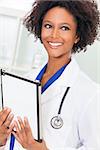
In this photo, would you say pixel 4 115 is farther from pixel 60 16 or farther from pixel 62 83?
pixel 60 16

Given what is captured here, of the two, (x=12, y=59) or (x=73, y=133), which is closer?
(x=73, y=133)

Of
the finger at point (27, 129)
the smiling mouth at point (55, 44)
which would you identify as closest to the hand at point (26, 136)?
the finger at point (27, 129)

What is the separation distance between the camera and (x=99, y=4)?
912mm

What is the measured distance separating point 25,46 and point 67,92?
0.29 meters

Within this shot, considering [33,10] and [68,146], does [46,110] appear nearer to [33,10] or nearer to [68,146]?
[68,146]

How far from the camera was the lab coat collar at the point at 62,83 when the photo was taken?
0.80 metres

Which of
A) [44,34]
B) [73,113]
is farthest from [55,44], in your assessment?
[73,113]

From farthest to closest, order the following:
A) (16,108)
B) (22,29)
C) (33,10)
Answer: (22,29)
(33,10)
(16,108)

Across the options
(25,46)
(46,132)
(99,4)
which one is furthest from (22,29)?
(46,132)

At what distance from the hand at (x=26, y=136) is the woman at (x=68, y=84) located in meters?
0.02

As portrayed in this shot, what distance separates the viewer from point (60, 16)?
2.60ft

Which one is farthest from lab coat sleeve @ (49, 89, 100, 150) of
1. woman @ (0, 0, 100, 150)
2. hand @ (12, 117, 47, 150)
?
hand @ (12, 117, 47, 150)

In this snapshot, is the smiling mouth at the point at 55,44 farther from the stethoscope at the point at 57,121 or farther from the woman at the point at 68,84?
the stethoscope at the point at 57,121

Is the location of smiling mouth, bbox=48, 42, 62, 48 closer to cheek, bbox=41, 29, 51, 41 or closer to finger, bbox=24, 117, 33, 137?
cheek, bbox=41, 29, 51, 41
